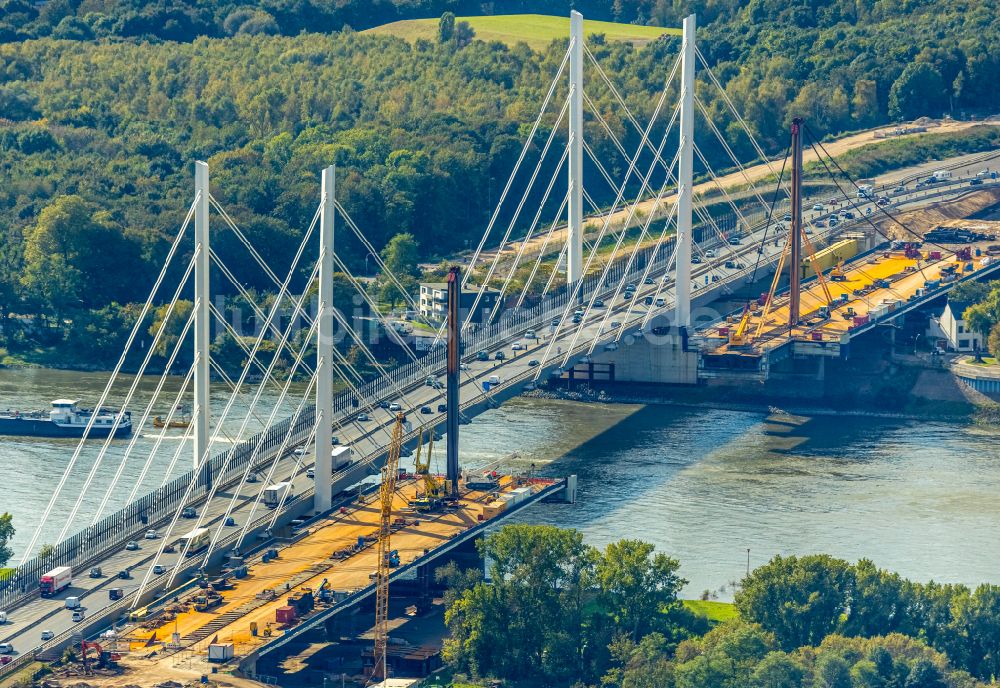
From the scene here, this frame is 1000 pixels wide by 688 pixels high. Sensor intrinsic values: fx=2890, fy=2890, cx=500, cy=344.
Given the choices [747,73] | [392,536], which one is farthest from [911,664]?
[747,73]

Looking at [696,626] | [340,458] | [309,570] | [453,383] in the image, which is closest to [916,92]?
[453,383]

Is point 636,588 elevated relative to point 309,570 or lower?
lower

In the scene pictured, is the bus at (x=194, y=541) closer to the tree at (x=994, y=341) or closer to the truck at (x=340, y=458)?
the truck at (x=340, y=458)

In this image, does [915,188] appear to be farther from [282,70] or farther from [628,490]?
[628,490]

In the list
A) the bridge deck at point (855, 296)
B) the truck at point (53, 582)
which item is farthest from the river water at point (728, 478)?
the truck at point (53, 582)

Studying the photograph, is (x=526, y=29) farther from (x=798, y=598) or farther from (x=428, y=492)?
(x=798, y=598)
